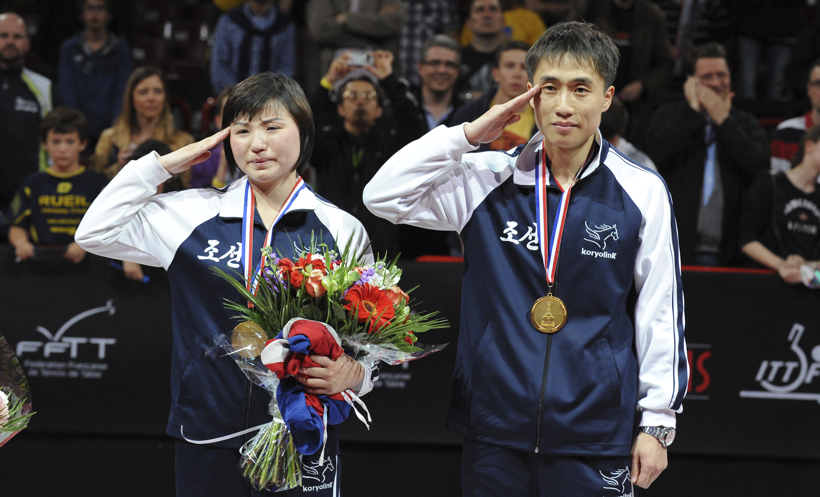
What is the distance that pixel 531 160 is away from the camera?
2.90 meters

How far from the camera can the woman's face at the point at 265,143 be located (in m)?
2.90

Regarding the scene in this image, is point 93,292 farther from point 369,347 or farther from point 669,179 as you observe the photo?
point 669,179

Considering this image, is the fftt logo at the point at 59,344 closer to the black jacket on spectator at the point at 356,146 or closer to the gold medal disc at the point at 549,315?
the black jacket on spectator at the point at 356,146

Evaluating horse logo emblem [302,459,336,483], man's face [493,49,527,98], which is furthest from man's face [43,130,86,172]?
horse logo emblem [302,459,336,483]

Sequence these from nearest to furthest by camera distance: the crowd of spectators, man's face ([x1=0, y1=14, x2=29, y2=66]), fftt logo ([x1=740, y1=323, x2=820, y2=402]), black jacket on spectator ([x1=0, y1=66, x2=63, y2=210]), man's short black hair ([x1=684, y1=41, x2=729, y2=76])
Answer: fftt logo ([x1=740, y1=323, x2=820, y2=402]) < the crowd of spectators < man's short black hair ([x1=684, y1=41, x2=729, y2=76]) < black jacket on spectator ([x1=0, y1=66, x2=63, y2=210]) < man's face ([x1=0, y1=14, x2=29, y2=66])

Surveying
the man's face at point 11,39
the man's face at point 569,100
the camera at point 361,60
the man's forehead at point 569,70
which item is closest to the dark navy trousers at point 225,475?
the man's face at point 569,100

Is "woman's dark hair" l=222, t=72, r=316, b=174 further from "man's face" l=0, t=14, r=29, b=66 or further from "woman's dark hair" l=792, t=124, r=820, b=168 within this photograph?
"man's face" l=0, t=14, r=29, b=66

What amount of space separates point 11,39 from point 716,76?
18.0ft

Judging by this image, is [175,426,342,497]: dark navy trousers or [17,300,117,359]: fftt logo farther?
[17,300,117,359]: fftt logo

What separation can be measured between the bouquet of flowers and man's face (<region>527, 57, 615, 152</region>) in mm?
1769

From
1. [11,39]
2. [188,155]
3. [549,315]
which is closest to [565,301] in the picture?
[549,315]

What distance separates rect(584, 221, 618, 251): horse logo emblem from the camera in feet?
9.09

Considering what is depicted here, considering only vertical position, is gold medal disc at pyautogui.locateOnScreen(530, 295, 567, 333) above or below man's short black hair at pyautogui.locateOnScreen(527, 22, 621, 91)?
below

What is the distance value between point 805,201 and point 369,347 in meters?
3.69
